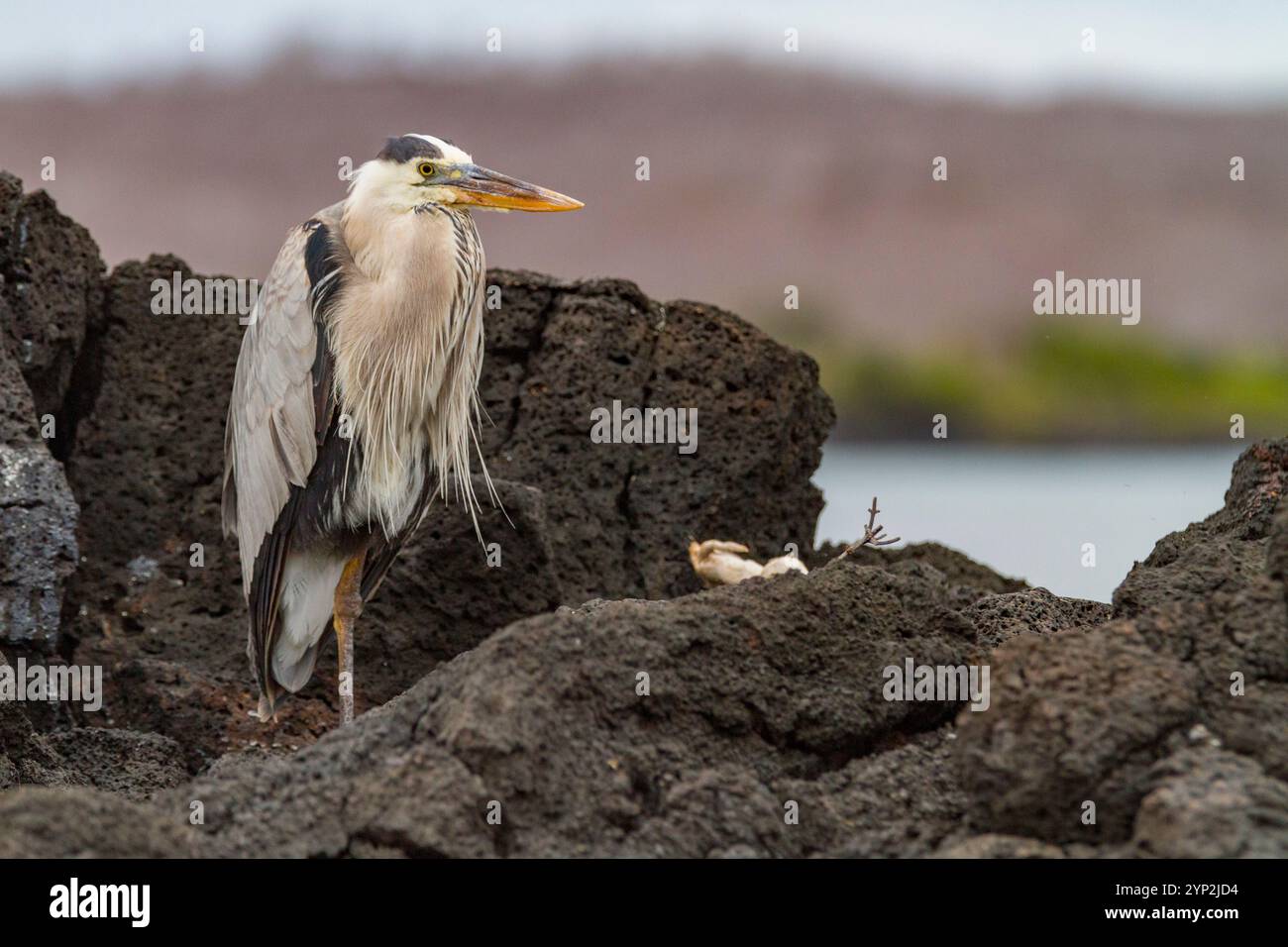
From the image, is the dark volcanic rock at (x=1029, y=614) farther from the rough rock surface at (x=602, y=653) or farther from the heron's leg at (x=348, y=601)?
the heron's leg at (x=348, y=601)

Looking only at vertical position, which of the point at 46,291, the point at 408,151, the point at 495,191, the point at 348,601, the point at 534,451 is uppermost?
the point at 408,151

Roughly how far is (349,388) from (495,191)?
0.83m

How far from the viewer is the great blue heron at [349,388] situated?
547cm

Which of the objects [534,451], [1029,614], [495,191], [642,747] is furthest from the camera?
[534,451]

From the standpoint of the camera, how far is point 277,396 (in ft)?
18.0

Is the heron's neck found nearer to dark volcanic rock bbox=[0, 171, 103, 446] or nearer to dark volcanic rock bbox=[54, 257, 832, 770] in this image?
dark volcanic rock bbox=[54, 257, 832, 770]

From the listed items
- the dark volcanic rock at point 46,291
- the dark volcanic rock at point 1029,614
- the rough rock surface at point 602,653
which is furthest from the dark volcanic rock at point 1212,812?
the dark volcanic rock at point 46,291

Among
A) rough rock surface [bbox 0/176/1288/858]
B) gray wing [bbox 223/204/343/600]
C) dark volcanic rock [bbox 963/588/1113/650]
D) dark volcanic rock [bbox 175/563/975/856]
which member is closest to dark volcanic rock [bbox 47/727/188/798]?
rough rock surface [bbox 0/176/1288/858]

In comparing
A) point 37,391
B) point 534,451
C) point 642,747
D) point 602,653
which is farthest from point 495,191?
point 642,747

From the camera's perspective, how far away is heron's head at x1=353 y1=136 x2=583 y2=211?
5465 mm

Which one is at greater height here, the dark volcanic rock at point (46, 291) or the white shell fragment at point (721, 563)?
the dark volcanic rock at point (46, 291)

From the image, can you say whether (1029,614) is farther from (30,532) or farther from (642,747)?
(30,532)
